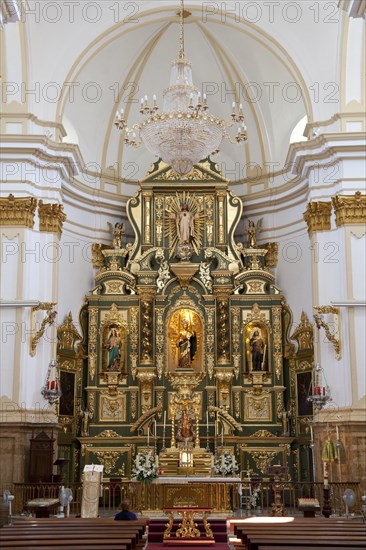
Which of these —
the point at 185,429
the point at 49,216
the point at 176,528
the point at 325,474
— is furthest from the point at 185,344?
the point at 176,528

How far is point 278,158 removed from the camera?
23.5 metres

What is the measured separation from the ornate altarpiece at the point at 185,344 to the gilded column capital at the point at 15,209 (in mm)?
3529

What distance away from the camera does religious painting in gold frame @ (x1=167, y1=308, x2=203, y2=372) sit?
21375 millimetres

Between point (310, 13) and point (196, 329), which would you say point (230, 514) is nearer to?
point (196, 329)

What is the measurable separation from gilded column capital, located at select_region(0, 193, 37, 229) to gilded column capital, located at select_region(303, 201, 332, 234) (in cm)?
696

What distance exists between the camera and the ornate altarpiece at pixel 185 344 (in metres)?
20.8

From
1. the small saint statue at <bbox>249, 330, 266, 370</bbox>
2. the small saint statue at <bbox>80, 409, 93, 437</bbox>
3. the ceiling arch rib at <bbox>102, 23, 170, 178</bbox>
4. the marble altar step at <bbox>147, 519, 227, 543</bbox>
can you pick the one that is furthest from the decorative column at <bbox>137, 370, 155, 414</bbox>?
the ceiling arch rib at <bbox>102, 23, 170, 178</bbox>

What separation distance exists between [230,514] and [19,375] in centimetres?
581

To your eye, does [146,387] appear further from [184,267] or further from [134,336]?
[184,267]

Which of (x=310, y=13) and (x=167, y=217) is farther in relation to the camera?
(x=167, y=217)

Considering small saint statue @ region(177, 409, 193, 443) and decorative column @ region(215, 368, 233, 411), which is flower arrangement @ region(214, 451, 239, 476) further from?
decorative column @ region(215, 368, 233, 411)

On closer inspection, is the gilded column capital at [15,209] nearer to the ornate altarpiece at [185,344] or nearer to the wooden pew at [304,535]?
the ornate altarpiece at [185,344]

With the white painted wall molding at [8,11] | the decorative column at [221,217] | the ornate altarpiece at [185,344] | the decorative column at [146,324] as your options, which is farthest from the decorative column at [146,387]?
the white painted wall molding at [8,11]

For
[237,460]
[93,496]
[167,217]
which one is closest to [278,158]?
[167,217]
